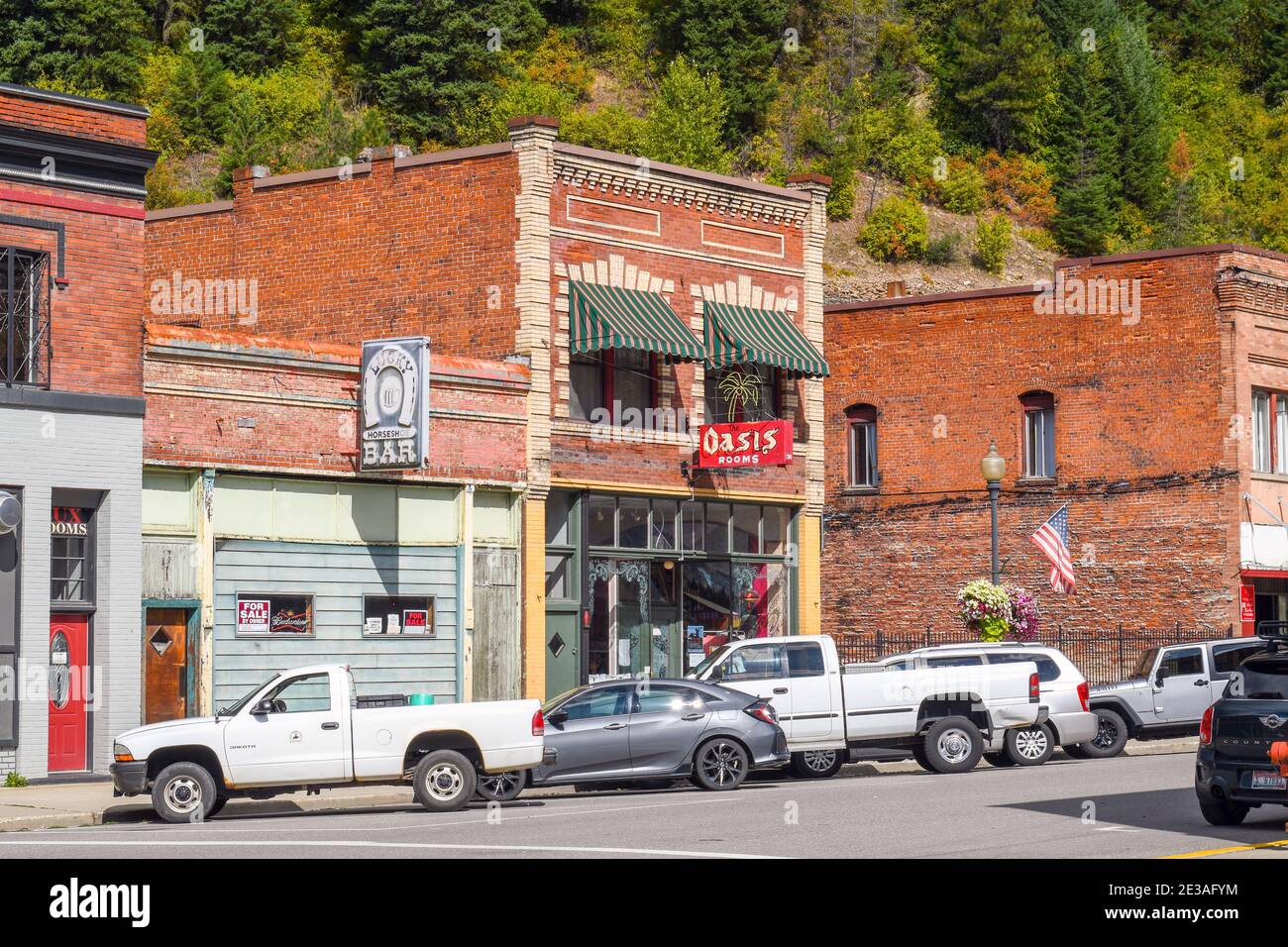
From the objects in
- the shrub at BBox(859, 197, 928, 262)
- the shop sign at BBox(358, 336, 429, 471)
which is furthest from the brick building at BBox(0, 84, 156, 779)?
the shrub at BBox(859, 197, 928, 262)

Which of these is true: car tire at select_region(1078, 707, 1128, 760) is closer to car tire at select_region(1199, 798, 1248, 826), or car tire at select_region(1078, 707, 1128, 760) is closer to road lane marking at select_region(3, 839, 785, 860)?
car tire at select_region(1199, 798, 1248, 826)

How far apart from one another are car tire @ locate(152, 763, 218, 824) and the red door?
4590 millimetres

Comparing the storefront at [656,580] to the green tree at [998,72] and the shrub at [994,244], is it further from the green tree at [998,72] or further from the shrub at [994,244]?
the green tree at [998,72]

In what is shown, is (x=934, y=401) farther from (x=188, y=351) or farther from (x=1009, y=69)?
(x=1009, y=69)

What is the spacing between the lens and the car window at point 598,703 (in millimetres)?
22516

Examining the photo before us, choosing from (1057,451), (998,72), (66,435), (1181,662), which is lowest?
(1181,662)

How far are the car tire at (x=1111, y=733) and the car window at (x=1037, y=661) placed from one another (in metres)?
2.82

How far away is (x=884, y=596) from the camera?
140 ft

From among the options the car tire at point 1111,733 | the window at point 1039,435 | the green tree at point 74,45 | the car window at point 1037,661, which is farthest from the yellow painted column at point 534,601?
the green tree at point 74,45

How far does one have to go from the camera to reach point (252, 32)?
94.5 meters

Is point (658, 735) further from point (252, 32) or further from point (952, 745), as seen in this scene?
point (252, 32)

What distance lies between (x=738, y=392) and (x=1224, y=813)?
673 inches

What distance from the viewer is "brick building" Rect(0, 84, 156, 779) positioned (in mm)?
23594

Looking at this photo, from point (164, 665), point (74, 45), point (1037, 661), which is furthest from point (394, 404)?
point (74, 45)
